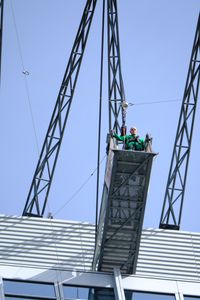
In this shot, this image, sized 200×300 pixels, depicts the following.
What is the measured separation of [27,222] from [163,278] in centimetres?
600

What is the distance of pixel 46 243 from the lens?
3903 centimetres

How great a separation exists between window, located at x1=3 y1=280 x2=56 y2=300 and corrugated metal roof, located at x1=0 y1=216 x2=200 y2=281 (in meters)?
1.42

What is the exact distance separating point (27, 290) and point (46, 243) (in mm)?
3923

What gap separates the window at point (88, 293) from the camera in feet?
117

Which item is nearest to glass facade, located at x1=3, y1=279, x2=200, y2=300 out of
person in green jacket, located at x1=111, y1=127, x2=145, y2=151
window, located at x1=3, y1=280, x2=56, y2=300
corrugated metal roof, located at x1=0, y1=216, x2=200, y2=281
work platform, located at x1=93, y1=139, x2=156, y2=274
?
window, located at x1=3, y1=280, x2=56, y2=300

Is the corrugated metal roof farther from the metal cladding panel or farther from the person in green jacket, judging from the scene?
the person in green jacket

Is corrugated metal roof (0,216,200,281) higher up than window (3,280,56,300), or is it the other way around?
corrugated metal roof (0,216,200,281)

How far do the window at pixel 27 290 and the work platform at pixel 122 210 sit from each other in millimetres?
2171

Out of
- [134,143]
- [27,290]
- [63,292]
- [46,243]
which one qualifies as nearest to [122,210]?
[134,143]

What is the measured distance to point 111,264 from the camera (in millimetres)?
36719

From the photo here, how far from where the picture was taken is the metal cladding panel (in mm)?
38031

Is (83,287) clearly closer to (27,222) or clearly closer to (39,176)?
(27,222)

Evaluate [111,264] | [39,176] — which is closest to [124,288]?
[111,264]

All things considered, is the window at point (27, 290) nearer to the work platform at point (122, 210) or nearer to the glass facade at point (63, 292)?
the glass facade at point (63, 292)
